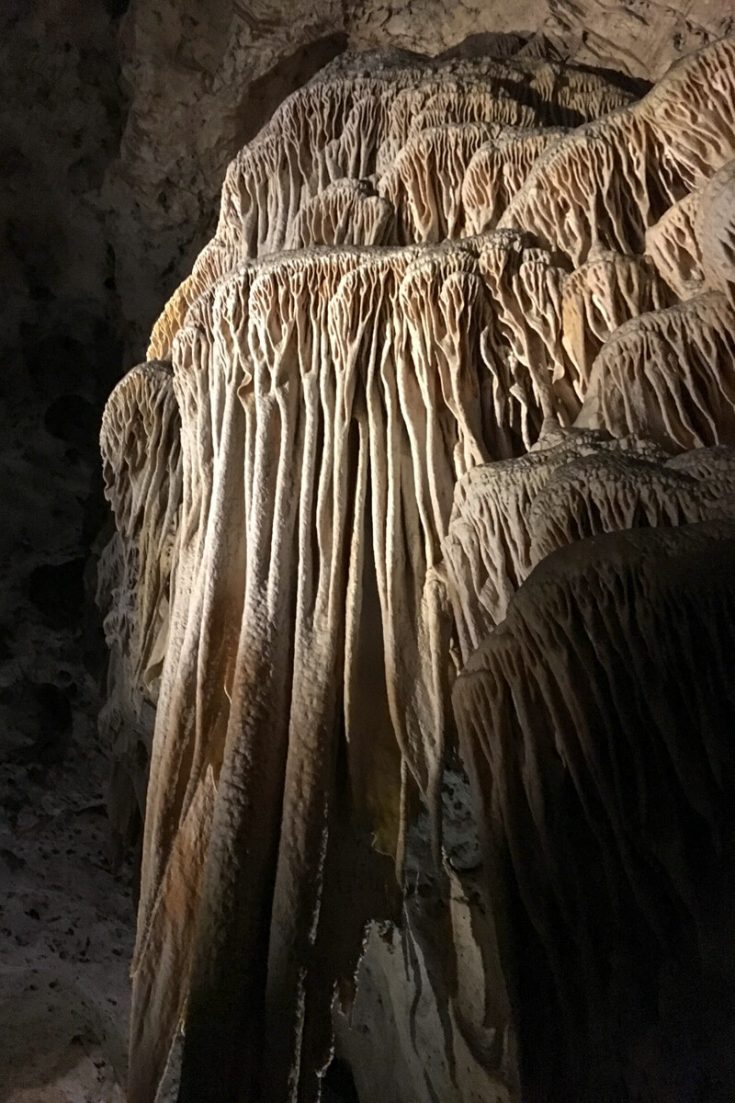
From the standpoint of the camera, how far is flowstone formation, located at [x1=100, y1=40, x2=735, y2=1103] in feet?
5.74

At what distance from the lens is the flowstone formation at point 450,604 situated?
1748mm

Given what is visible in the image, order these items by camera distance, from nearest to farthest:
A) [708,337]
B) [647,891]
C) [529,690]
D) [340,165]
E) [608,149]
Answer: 1. [647,891]
2. [529,690]
3. [708,337]
4. [608,149]
5. [340,165]

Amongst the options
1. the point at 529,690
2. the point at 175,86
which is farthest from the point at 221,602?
the point at 175,86

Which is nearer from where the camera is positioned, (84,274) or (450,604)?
(450,604)

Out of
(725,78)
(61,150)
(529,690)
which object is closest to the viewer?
(529,690)

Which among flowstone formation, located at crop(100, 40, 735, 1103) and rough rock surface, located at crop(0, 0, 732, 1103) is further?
rough rock surface, located at crop(0, 0, 732, 1103)

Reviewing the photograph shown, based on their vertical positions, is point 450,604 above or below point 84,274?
below

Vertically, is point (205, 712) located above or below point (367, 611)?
below

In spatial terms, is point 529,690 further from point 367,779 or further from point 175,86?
point 175,86

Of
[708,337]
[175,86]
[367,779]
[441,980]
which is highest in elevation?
[175,86]

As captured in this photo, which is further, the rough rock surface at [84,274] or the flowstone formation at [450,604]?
the rough rock surface at [84,274]

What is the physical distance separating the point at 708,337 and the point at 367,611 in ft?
3.83

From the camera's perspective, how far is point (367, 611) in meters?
2.64

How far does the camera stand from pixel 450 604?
102 inches
